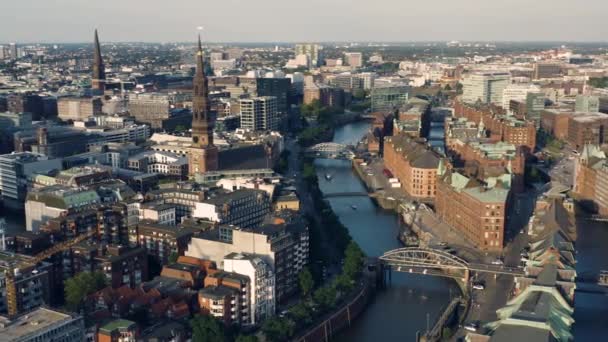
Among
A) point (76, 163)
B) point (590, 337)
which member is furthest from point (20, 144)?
point (590, 337)

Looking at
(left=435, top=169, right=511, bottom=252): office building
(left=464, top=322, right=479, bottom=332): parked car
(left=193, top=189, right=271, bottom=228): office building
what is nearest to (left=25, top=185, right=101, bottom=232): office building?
(left=193, top=189, right=271, bottom=228): office building

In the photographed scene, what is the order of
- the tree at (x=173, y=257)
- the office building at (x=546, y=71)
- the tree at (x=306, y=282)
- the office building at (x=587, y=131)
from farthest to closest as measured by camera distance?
the office building at (x=546, y=71), the office building at (x=587, y=131), the tree at (x=173, y=257), the tree at (x=306, y=282)

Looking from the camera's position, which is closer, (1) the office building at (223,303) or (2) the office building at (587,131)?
(1) the office building at (223,303)

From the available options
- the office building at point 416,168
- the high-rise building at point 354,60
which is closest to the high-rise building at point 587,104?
the office building at point 416,168

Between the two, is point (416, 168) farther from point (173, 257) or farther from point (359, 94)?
point (359, 94)

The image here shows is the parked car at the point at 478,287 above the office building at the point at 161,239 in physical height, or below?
below

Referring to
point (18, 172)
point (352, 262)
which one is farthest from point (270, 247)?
point (18, 172)

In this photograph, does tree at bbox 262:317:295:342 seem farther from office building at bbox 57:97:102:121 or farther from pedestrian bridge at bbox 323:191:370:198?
office building at bbox 57:97:102:121

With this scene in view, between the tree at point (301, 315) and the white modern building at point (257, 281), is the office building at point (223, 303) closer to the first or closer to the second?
the white modern building at point (257, 281)
